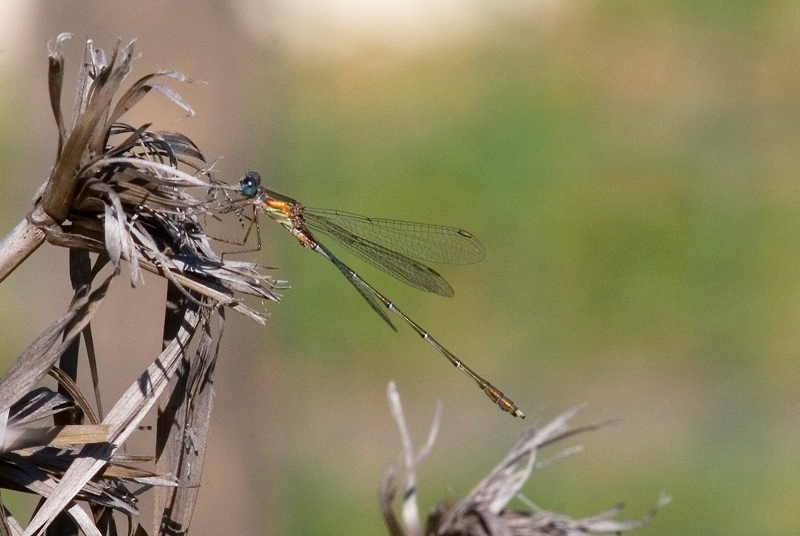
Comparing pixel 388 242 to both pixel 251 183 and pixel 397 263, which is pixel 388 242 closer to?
pixel 397 263

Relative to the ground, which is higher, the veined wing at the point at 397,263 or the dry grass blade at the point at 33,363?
the veined wing at the point at 397,263

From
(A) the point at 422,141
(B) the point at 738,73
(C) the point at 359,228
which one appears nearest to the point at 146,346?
(C) the point at 359,228

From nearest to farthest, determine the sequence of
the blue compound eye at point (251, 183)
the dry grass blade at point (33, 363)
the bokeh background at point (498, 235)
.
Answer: the dry grass blade at point (33, 363) < the blue compound eye at point (251, 183) < the bokeh background at point (498, 235)

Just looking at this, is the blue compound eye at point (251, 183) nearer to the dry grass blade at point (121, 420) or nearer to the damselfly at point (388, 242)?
the damselfly at point (388, 242)

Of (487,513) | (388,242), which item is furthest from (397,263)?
(487,513)

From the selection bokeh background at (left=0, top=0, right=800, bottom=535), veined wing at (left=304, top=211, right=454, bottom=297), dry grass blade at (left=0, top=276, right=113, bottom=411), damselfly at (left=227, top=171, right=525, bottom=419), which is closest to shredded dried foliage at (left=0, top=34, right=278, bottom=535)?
dry grass blade at (left=0, top=276, right=113, bottom=411)

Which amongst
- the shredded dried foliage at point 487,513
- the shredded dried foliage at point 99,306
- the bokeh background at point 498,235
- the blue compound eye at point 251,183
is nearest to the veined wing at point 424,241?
the blue compound eye at point 251,183
